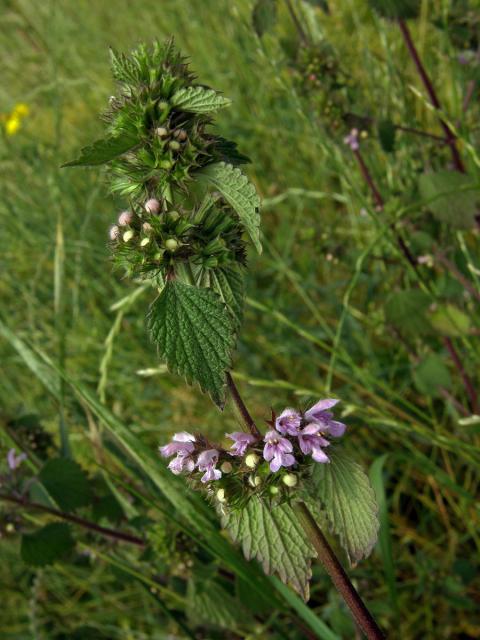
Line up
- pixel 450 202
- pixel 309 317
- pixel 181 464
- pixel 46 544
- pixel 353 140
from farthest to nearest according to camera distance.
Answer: pixel 309 317, pixel 353 140, pixel 450 202, pixel 46 544, pixel 181 464

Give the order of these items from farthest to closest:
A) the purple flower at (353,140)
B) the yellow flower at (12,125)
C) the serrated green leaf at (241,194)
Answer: the yellow flower at (12,125)
the purple flower at (353,140)
the serrated green leaf at (241,194)

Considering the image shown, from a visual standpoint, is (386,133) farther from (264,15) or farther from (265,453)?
(265,453)

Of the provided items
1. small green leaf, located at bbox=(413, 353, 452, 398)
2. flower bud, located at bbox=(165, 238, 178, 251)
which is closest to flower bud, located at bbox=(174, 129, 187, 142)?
flower bud, located at bbox=(165, 238, 178, 251)

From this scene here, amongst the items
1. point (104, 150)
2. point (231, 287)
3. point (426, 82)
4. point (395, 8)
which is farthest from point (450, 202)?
point (104, 150)

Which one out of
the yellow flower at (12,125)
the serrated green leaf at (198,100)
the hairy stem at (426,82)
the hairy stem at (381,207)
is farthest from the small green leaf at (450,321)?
the yellow flower at (12,125)

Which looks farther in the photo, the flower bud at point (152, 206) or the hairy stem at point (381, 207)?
the hairy stem at point (381, 207)

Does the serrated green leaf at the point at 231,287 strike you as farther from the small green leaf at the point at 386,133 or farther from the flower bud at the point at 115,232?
the small green leaf at the point at 386,133
